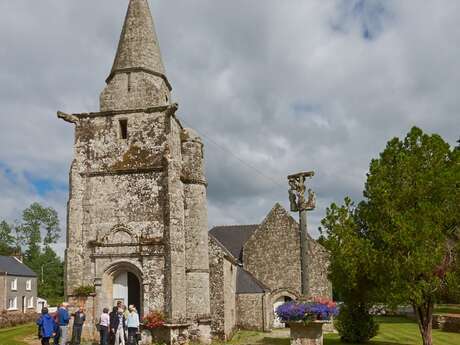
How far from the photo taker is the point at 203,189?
2186cm

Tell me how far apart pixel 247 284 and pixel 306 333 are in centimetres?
1381

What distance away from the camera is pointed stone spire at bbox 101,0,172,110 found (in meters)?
21.7

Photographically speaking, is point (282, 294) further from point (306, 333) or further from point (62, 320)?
point (62, 320)

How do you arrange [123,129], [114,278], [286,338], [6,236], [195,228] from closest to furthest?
[114,278]
[195,228]
[123,129]
[286,338]
[6,236]

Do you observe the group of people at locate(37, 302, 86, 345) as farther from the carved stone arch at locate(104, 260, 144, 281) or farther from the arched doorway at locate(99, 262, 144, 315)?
the carved stone arch at locate(104, 260, 144, 281)

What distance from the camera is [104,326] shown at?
54.1 feet

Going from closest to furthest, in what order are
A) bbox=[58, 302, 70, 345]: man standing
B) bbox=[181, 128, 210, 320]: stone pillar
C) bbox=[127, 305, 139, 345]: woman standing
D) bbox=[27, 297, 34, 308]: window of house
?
bbox=[58, 302, 70, 345]: man standing < bbox=[127, 305, 139, 345]: woman standing < bbox=[181, 128, 210, 320]: stone pillar < bbox=[27, 297, 34, 308]: window of house

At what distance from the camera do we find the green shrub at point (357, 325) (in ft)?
65.1

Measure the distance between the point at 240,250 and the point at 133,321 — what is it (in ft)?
56.7

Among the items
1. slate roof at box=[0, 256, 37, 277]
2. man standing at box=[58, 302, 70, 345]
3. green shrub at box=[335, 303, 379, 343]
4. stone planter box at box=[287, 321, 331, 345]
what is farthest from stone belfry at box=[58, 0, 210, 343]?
slate roof at box=[0, 256, 37, 277]

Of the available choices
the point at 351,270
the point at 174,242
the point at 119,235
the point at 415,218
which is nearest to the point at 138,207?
the point at 119,235

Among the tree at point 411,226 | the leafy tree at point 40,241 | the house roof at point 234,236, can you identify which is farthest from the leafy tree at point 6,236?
the tree at point 411,226

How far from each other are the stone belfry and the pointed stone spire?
0.17 ft

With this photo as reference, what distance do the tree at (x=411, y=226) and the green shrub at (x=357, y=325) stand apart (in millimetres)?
2313
